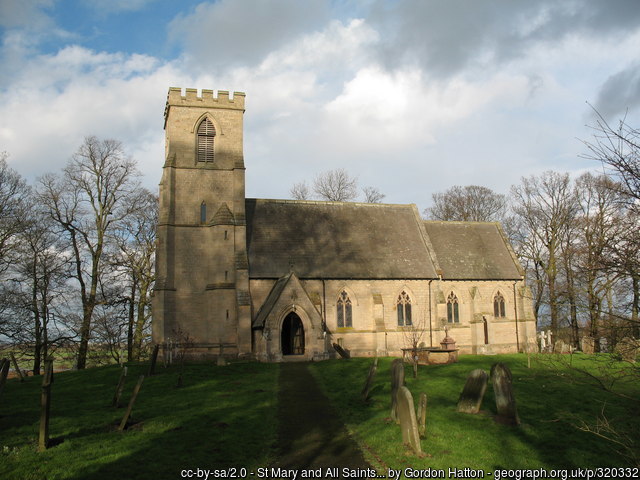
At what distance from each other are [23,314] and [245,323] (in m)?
11.8

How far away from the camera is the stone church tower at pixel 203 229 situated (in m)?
30.4

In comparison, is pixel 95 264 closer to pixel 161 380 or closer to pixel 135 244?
pixel 135 244

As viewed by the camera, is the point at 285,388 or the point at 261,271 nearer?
the point at 285,388

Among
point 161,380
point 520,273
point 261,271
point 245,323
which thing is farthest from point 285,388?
point 520,273

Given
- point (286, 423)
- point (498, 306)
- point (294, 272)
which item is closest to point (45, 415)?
point (286, 423)

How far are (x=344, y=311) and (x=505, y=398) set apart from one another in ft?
62.7

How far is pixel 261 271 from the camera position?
104 ft

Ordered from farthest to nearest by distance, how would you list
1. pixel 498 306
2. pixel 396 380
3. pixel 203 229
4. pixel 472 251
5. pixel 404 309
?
pixel 472 251 → pixel 498 306 → pixel 404 309 → pixel 203 229 → pixel 396 380

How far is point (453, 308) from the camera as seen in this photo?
35844mm

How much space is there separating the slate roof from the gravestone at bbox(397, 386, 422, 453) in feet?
79.0

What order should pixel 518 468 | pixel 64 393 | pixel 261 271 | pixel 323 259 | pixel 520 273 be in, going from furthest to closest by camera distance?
pixel 520 273, pixel 323 259, pixel 261 271, pixel 64 393, pixel 518 468

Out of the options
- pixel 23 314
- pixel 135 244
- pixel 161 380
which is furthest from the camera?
pixel 135 244

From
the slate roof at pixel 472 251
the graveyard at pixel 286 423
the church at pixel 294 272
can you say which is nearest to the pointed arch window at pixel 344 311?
the church at pixel 294 272

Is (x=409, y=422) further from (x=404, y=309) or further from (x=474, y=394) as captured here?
(x=404, y=309)
